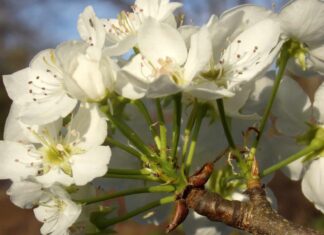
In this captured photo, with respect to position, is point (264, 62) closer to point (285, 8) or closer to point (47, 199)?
point (285, 8)

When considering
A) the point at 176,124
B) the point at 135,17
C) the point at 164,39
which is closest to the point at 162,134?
the point at 176,124

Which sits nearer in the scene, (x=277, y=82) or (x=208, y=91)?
(x=208, y=91)

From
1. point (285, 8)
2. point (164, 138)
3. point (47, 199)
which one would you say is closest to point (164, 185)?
point (164, 138)

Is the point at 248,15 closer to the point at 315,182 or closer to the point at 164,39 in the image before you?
the point at 164,39

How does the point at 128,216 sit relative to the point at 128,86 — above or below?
below

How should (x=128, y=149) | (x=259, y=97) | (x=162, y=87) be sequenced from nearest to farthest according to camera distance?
(x=162, y=87) < (x=128, y=149) < (x=259, y=97)

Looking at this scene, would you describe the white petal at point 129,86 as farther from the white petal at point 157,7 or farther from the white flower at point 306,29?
the white flower at point 306,29
